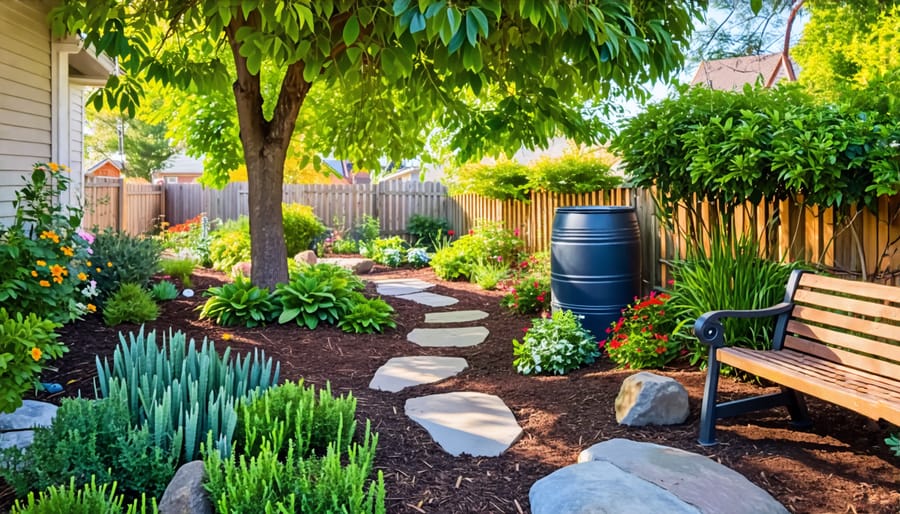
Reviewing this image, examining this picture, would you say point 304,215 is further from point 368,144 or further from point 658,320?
point 658,320

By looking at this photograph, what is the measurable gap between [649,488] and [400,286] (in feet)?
23.1

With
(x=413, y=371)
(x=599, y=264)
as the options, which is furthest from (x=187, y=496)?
(x=599, y=264)

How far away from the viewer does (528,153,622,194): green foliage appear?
773 cm

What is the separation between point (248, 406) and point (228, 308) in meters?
3.34

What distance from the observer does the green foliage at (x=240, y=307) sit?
19.2 feet

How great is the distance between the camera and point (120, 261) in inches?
241

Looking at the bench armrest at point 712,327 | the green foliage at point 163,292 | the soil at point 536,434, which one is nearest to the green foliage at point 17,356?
the soil at point 536,434

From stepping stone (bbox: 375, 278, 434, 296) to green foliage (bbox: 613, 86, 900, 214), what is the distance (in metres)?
4.29

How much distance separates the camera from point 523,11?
9.25 ft

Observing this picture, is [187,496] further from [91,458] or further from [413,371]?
[413,371]

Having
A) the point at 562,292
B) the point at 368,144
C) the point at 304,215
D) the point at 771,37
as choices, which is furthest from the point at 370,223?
the point at 562,292

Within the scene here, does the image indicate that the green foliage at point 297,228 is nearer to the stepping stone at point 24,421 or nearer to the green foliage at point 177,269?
the green foliage at point 177,269

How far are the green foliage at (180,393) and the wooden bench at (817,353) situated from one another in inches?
84.6

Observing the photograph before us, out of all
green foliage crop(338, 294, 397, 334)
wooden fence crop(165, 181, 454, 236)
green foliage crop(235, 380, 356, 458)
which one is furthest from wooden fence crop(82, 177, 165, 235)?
green foliage crop(235, 380, 356, 458)
